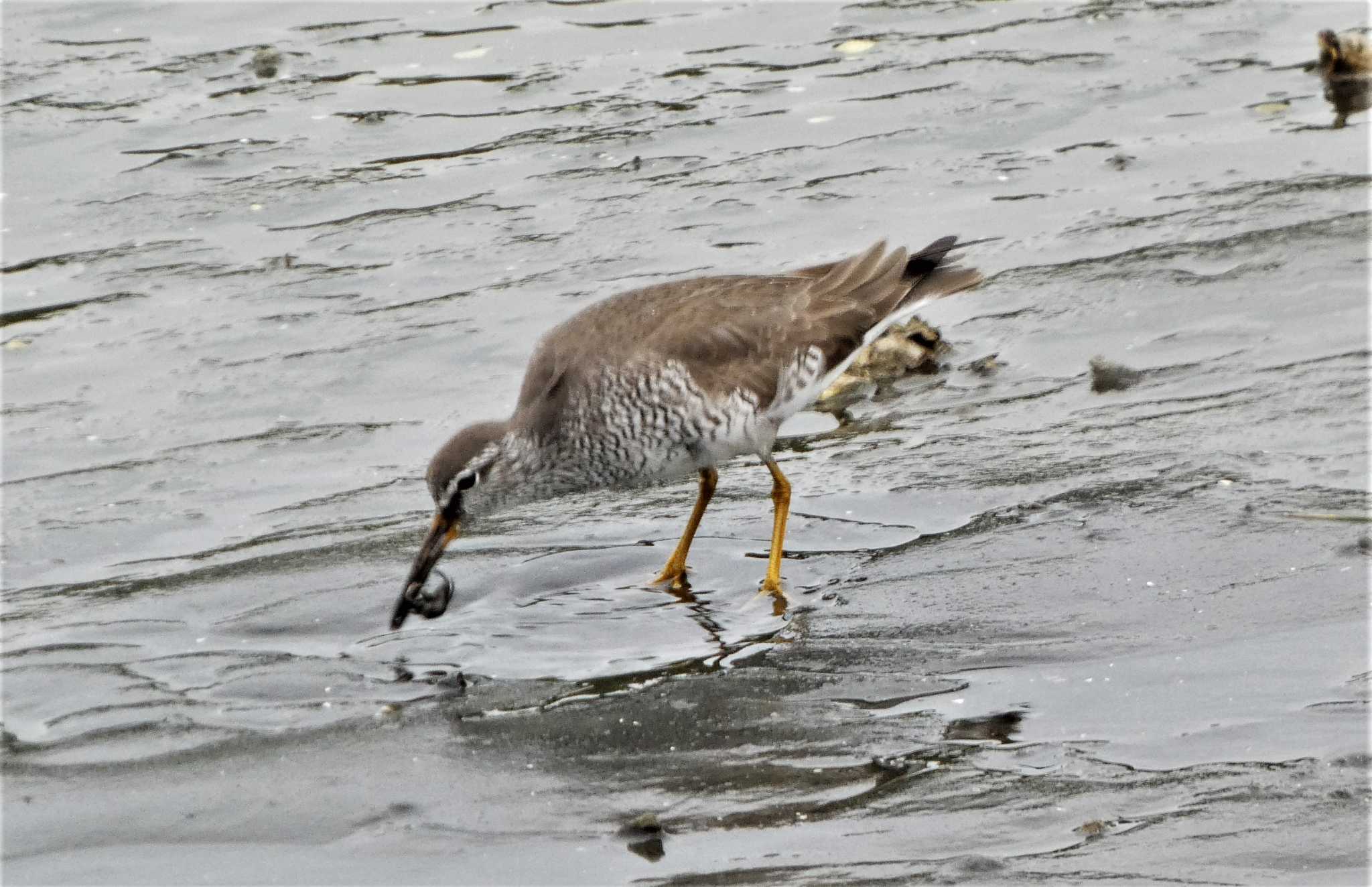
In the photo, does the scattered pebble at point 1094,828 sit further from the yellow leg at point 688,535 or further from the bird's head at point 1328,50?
the bird's head at point 1328,50

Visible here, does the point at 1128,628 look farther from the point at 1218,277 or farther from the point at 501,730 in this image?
the point at 1218,277

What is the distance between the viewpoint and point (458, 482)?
24.5 feet

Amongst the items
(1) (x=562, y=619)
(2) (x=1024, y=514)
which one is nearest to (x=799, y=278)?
(2) (x=1024, y=514)

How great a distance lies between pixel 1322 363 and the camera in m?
8.85

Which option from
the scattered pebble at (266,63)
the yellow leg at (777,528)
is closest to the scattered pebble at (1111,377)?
the yellow leg at (777,528)

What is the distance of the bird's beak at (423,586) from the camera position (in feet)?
23.3

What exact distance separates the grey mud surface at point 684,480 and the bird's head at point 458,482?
323 mm

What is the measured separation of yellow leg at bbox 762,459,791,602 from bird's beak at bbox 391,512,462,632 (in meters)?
1.38

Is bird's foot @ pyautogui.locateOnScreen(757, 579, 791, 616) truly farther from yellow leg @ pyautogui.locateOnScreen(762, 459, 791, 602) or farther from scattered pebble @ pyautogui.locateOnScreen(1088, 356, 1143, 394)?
scattered pebble @ pyautogui.locateOnScreen(1088, 356, 1143, 394)

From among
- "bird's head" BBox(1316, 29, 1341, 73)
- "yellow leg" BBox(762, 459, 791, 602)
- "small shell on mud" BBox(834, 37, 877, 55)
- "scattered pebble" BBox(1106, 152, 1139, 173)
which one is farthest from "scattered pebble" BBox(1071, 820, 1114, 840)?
"small shell on mud" BBox(834, 37, 877, 55)

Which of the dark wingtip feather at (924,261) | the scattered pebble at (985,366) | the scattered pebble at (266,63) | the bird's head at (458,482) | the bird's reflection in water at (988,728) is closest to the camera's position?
the bird's reflection in water at (988,728)

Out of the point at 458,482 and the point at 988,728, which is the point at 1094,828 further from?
the point at 458,482

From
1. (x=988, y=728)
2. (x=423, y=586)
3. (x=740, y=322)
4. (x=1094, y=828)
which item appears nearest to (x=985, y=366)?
(x=740, y=322)

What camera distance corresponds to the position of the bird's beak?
23.3 feet
